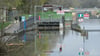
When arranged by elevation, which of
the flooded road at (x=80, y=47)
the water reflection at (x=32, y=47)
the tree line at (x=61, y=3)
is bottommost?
the flooded road at (x=80, y=47)

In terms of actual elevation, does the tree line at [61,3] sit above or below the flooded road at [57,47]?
above

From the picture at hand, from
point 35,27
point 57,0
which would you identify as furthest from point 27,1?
point 57,0

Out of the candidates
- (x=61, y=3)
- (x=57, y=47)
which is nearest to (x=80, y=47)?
(x=57, y=47)

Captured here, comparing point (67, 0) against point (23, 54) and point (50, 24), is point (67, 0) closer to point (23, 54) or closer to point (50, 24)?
point (50, 24)

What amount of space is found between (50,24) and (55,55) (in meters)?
27.0

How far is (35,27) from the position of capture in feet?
134

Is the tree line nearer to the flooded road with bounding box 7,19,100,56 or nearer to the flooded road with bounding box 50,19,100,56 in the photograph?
the flooded road with bounding box 7,19,100,56

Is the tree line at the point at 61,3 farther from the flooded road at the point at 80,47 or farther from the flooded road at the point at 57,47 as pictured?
the flooded road at the point at 80,47

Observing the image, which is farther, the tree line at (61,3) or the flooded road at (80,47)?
the tree line at (61,3)

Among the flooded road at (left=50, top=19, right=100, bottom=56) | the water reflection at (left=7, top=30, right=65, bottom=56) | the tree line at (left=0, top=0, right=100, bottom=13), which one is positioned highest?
the tree line at (left=0, top=0, right=100, bottom=13)

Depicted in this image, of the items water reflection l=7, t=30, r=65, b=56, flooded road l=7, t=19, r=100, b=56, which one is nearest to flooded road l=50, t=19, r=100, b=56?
flooded road l=7, t=19, r=100, b=56

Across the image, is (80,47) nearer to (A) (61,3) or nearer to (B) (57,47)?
(B) (57,47)

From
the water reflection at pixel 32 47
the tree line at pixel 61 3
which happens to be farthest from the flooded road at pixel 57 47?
the tree line at pixel 61 3

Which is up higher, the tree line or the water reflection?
the tree line
